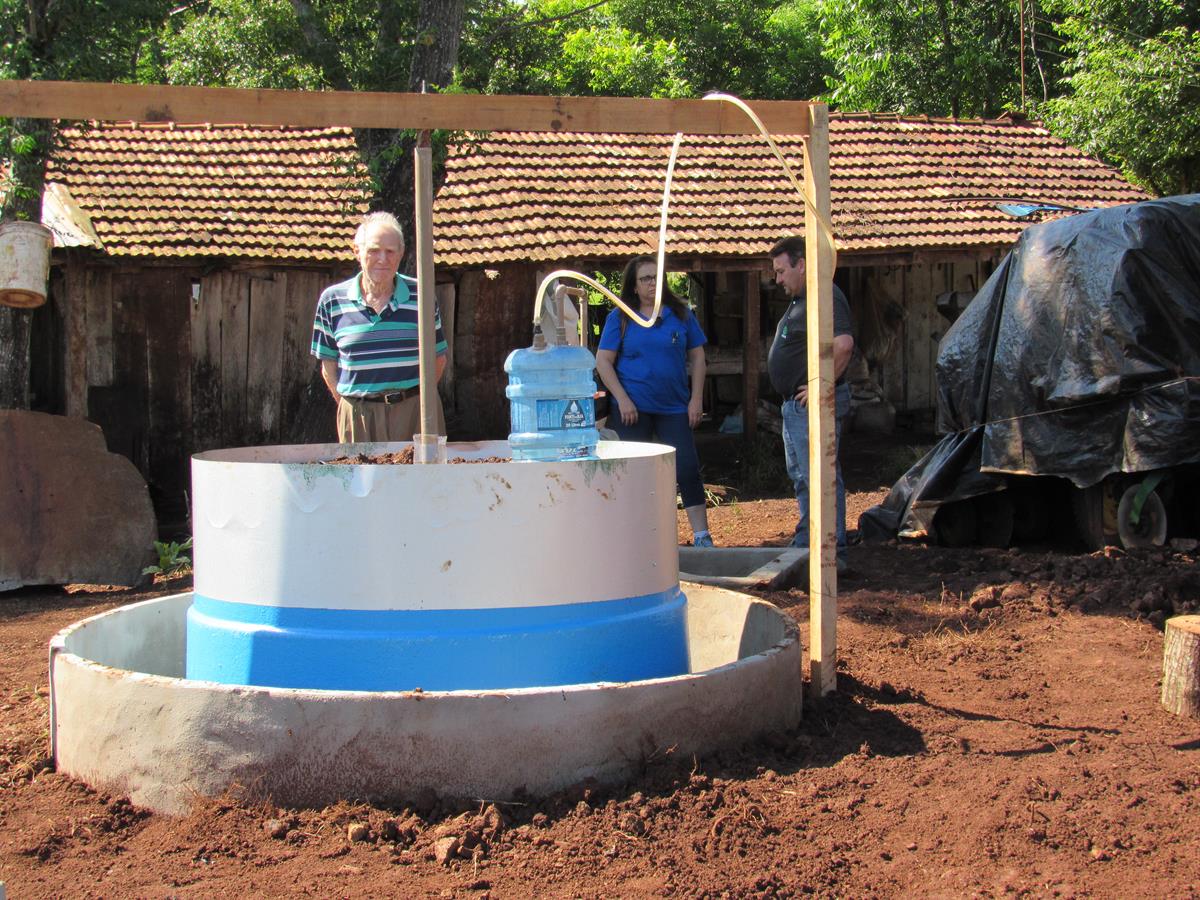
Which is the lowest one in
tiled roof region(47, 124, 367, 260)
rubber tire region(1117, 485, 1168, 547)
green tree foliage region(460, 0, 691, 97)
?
rubber tire region(1117, 485, 1168, 547)

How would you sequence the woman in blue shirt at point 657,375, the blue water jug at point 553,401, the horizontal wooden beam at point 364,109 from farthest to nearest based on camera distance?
the woman in blue shirt at point 657,375 → the blue water jug at point 553,401 → the horizontal wooden beam at point 364,109

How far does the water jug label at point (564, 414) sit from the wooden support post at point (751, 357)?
864cm

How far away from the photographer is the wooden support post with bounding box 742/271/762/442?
531 inches

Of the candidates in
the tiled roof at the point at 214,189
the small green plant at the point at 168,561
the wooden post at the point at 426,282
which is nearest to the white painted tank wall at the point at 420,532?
the wooden post at the point at 426,282

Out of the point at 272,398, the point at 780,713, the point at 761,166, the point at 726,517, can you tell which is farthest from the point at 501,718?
the point at 761,166

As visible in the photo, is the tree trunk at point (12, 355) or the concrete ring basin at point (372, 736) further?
the tree trunk at point (12, 355)

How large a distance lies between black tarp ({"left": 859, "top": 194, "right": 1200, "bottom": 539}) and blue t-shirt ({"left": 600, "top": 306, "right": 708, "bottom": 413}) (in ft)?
6.43

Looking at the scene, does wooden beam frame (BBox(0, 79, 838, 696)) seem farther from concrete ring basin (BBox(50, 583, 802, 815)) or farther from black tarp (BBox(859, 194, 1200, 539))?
black tarp (BBox(859, 194, 1200, 539))

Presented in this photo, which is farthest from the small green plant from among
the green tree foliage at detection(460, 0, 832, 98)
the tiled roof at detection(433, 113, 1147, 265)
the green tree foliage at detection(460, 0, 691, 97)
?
the green tree foliage at detection(460, 0, 832, 98)

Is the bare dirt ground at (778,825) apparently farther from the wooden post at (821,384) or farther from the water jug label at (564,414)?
the water jug label at (564,414)

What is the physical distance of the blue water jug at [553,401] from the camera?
478 centimetres

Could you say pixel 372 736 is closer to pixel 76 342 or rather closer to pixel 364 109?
pixel 364 109

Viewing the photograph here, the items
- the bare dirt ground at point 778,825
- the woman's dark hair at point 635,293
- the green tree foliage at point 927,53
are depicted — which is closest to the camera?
the bare dirt ground at point 778,825

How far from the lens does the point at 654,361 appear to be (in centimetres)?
715
